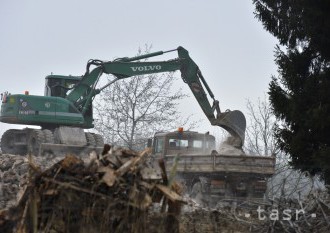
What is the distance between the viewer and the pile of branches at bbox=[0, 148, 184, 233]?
5656 millimetres

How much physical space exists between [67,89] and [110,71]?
1.94 meters

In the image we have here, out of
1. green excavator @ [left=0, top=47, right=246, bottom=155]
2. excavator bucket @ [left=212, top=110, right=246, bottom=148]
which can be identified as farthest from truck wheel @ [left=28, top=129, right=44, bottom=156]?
excavator bucket @ [left=212, top=110, right=246, bottom=148]

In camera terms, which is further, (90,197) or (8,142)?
(8,142)

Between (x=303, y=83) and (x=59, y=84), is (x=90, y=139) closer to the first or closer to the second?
(x=59, y=84)

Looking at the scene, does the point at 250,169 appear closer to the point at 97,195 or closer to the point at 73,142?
the point at 73,142

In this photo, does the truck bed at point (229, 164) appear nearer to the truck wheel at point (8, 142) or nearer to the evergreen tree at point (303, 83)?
the evergreen tree at point (303, 83)

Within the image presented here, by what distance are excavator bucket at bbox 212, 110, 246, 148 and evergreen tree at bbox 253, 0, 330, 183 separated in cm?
913

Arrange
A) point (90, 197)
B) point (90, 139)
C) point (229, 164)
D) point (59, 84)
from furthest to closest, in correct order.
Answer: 1. point (59, 84)
2. point (90, 139)
3. point (229, 164)
4. point (90, 197)

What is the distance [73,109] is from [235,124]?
6.45 m

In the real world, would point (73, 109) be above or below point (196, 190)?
above

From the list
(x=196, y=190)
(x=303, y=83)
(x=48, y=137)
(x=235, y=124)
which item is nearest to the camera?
(x=303, y=83)

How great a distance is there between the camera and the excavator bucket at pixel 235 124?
22.0 metres

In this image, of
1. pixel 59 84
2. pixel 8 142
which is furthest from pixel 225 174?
pixel 8 142

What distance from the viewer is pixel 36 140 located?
23.0 metres
